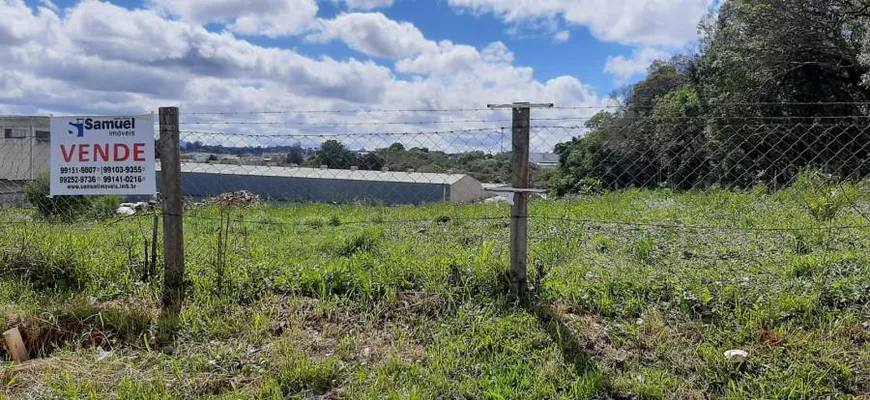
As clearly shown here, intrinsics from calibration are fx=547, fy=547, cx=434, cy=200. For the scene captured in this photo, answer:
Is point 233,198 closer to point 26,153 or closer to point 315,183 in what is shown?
point 315,183

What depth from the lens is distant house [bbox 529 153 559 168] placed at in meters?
3.76

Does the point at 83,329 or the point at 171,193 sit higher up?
the point at 171,193

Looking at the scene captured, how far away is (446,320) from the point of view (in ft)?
11.4

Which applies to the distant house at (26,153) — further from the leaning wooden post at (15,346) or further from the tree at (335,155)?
the tree at (335,155)

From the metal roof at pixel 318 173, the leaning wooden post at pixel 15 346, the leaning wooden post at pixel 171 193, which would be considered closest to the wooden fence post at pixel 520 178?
the metal roof at pixel 318 173

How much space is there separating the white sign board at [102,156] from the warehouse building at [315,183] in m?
0.31

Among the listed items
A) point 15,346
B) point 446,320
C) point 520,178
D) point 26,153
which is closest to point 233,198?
point 15,346

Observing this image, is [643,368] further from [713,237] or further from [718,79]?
[718,79]

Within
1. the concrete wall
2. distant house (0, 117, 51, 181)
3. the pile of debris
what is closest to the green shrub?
the concrete wall

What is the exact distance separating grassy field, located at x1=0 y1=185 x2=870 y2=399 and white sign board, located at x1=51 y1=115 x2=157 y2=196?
1.92ft

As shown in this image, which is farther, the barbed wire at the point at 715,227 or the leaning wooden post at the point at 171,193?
the barbed wire at the point at 715,227

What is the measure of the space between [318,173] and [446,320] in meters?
2.22

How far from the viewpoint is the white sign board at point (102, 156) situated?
392 cm

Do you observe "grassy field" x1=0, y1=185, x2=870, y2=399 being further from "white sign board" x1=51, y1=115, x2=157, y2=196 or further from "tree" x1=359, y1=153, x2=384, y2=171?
"tree" x1=359, y1=153, x2=384, y2=171
